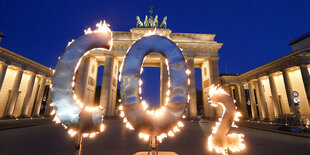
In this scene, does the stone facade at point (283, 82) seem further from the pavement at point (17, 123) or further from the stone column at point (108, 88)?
the pavement at point (17, 123)

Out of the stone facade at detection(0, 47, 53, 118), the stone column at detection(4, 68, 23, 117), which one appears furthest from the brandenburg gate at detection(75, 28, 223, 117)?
the stone column at detection(4, 68, 23, 117)

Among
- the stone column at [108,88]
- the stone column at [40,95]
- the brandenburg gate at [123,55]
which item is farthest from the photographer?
the stone column at [40,95]

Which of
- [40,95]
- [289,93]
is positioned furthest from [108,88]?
[289,93]

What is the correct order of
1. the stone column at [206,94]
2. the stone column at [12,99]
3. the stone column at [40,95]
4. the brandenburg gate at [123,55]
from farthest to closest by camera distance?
→ the stone column at [40,95] → the stone column at [206,94] → the brandenburg gate at [123,55] → the stone column at [12,99]

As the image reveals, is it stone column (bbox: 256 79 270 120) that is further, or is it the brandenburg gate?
stone column (bbox: 256 79 270 120)

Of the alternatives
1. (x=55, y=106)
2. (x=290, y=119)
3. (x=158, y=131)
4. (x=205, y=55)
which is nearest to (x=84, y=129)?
(x=55, y=106)

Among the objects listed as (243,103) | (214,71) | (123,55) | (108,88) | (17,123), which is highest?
(123,55)

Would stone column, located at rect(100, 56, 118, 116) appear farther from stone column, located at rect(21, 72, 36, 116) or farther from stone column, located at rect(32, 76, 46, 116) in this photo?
stone column, located at rect(32, 76, 46, 116)

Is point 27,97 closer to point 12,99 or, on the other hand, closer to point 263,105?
point 12,99

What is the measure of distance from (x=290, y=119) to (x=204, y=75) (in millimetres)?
14305

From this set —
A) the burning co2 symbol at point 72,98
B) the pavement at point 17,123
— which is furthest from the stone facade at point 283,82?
the pavement at point 17,123

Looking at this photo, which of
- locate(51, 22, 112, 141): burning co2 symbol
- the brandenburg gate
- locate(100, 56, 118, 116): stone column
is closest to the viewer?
locate(51, 22, 112, 141): burning co2 symbol

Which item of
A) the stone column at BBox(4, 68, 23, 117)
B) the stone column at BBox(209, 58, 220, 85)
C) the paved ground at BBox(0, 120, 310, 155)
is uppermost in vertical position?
the stone column at BBox(209, 58, 220, 85)

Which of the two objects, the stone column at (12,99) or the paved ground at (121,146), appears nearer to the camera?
the paved ground at (121,146)
